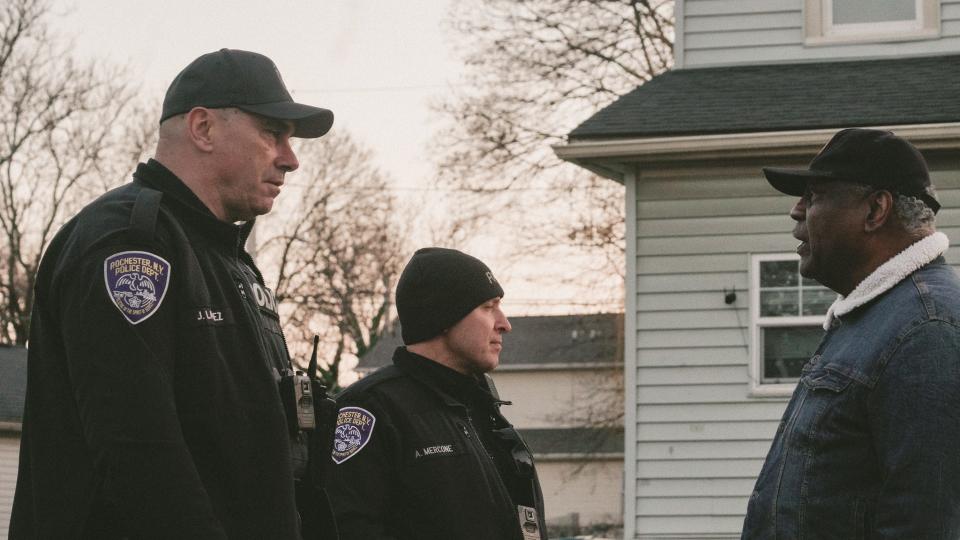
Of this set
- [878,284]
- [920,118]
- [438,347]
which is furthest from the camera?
[920,118]

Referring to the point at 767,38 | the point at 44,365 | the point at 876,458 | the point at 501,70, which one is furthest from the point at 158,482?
the point at 501,70

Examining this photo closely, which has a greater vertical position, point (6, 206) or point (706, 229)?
point (6, 206)

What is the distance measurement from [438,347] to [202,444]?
1.76 meters

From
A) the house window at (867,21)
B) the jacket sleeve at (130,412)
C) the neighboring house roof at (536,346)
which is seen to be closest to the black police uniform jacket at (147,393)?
the jacket sleeve at (130,412)

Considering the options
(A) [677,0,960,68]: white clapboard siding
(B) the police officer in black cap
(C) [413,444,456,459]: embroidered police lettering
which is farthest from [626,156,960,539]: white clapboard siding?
(B) the police officer in black cap

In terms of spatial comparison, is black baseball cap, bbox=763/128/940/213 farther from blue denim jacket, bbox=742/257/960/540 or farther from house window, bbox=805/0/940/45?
house window, bbox=805/0/940/45

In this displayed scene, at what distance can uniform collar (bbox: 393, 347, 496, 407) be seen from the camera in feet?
15.0

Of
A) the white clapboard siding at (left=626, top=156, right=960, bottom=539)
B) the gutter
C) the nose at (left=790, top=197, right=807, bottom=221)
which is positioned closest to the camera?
the nose at (left=790, top=197, right=807, bottom=221)

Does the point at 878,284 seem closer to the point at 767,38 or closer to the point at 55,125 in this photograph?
the point at 767,38

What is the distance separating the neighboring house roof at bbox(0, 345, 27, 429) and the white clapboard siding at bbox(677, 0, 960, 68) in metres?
18.9

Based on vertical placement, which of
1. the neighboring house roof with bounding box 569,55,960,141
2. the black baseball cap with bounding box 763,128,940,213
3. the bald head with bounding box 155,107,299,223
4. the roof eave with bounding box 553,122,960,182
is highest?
Result: the neighboring house roof with bounding box 569,55,960,141

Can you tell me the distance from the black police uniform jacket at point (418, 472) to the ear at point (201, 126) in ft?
4.05

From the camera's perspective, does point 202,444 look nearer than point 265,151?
Yes

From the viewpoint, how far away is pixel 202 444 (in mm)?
2951
